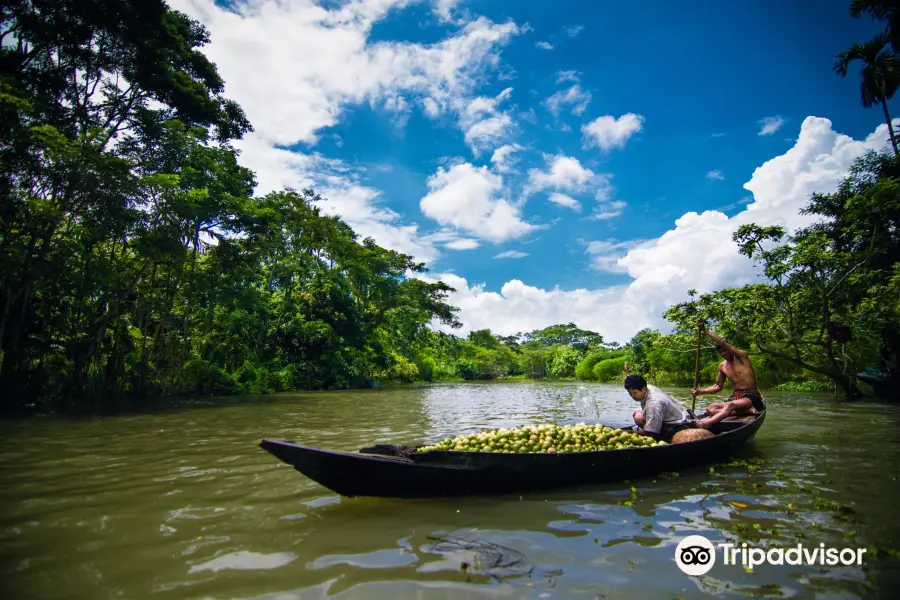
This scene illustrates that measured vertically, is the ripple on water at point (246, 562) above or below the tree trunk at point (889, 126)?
below

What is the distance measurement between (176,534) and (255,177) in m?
19.1

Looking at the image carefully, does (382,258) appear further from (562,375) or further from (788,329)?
(562,375)

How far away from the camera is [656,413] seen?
6.09 metres

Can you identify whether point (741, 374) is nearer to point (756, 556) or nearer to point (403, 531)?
point (756, 556)

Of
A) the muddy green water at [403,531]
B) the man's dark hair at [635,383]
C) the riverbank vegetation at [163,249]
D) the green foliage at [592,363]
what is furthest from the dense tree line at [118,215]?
the green foliage at [592,363]

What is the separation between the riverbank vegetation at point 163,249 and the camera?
11.1 metres

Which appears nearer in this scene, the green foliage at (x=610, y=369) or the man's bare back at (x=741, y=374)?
the man's bare back at (x=741, y=374)

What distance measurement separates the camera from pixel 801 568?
2.85 meters

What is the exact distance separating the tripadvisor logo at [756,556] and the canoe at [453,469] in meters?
1.40

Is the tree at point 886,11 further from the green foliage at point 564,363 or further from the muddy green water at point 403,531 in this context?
the green foliage at point 564,363

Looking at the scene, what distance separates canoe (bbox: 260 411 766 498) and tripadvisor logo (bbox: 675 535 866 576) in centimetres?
140

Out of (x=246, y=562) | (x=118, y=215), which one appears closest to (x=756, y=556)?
(x=246, y=562)

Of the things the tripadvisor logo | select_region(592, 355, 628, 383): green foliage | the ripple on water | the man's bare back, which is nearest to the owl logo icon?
the tripadvisor logo

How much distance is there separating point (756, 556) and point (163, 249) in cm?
1527
